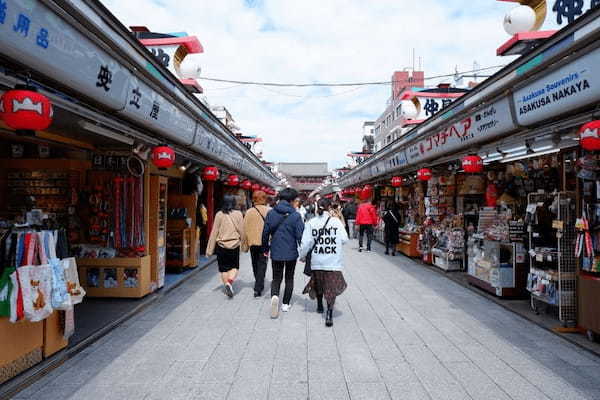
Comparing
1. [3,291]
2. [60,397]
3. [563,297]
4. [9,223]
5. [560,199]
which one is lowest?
[60,397]

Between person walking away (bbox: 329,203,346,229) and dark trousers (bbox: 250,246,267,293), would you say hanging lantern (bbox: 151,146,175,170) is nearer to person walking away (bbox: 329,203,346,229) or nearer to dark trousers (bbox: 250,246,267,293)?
dark trousers (bbox: 250,246,267,293)

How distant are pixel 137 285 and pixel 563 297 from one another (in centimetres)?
646

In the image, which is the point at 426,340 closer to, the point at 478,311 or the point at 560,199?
the point at 478,311

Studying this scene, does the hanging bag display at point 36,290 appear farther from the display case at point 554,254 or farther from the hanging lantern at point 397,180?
the hanging lantern at point 397,180

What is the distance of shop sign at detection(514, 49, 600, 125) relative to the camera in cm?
353

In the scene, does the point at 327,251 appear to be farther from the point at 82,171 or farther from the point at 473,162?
the point at 82,171

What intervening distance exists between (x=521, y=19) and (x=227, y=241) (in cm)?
566

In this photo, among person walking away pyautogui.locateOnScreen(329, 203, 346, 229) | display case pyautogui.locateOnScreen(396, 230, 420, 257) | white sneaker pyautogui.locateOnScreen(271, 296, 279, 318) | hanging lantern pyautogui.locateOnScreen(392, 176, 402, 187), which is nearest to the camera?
white sneaker pyautogui.locateOnScreen(271, 296, 279, 318)

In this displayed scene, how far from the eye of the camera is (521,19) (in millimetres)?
5184

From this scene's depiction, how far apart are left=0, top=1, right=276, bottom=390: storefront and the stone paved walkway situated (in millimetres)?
773

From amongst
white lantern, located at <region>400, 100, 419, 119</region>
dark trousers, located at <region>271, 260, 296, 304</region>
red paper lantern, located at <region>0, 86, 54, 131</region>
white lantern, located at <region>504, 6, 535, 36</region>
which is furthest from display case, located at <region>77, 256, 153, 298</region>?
white lantern, located at <region>400, 100, 419, 119</region>

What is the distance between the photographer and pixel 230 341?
4586mm

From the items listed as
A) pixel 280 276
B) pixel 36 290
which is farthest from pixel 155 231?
pixel 36 290

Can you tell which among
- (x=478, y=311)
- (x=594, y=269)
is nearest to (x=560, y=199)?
(x=594, y=269)
